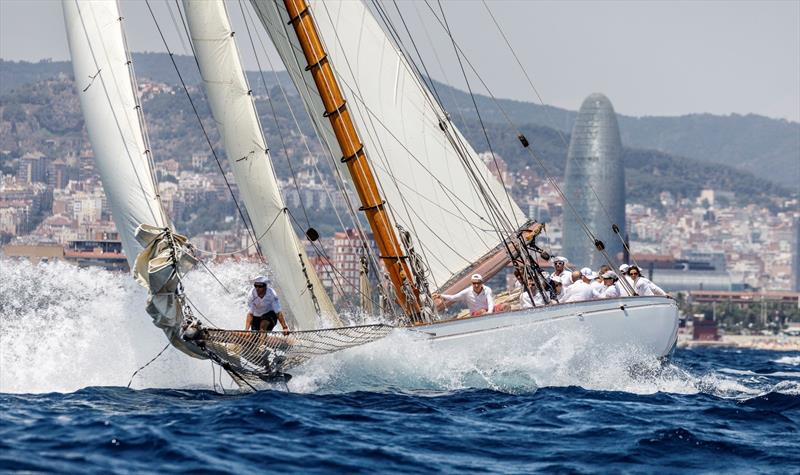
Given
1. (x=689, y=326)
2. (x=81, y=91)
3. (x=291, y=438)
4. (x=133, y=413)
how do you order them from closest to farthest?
1. (x=291, y=438)
2. (x=133, y=413)
3. (x=81, y=91)
4. (x=689, y=326)

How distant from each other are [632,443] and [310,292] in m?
5.49

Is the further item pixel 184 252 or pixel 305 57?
pixel 305 57

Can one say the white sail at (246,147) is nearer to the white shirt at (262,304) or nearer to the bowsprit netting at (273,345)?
the white shirt at (262,304)

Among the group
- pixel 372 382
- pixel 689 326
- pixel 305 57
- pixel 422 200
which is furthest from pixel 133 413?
pixel 689 326

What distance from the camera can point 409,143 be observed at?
72.6 feet

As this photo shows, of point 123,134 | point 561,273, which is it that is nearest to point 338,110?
point 123,134

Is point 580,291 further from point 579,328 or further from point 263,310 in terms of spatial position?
point 263,310

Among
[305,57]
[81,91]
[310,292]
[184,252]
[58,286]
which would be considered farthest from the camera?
[58,286]

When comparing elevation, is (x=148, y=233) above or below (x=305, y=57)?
below

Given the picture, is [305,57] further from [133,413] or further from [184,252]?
[133,413]

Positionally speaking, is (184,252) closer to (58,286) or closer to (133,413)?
(133,413)

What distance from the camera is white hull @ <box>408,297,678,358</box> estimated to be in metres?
15.7

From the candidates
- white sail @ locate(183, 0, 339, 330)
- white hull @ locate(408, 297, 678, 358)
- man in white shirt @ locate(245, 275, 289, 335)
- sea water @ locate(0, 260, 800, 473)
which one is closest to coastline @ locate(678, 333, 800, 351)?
white hull @ locate(408, 297, 678, 358)

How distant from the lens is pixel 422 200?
22094 mm
